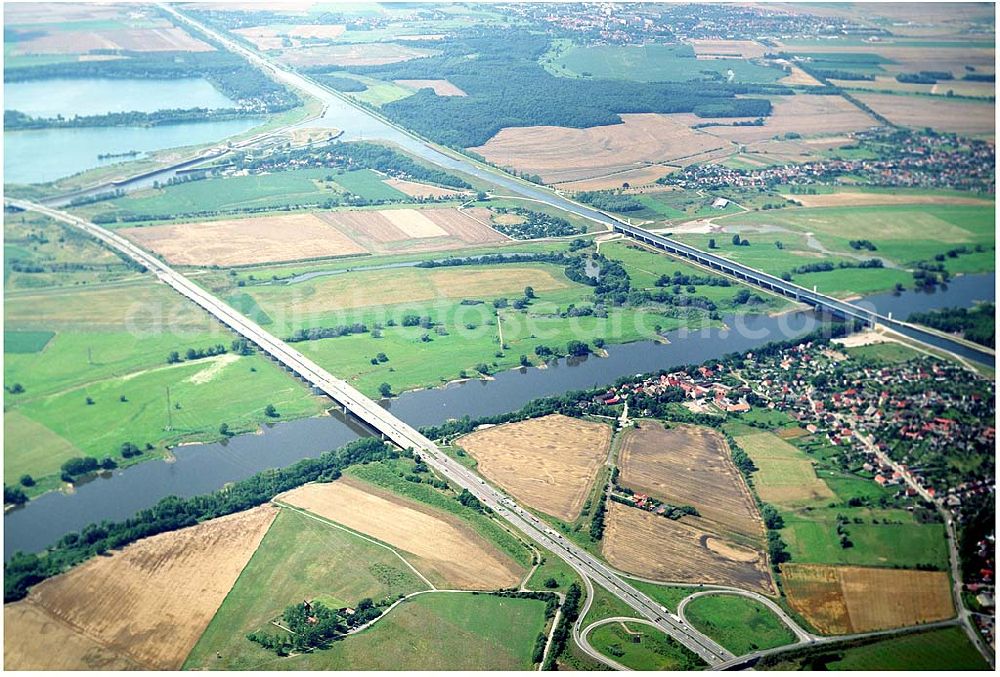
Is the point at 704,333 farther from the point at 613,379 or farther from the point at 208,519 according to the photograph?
the point at 208,519

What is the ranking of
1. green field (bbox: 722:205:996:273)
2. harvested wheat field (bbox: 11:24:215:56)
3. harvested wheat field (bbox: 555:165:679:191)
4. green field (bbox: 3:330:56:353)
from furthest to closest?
harvested wheat field (bbox: 11:24:215:56) < harvested wheat field (bbox: 555:165:679:191) < green field (bbox: 722:205:996:273) < green field (bbox: 3:330:56:353)

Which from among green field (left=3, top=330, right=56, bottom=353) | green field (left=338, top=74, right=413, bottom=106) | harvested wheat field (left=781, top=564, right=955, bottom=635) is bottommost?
harvested wheat field (left=781, top=564, right=955, bottom=635)

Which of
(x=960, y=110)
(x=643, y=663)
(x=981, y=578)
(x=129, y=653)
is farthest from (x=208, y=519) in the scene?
(x=960, y=110)

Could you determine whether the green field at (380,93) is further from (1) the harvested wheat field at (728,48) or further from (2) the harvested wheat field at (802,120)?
(1) the harvested wheat field at (728,48)

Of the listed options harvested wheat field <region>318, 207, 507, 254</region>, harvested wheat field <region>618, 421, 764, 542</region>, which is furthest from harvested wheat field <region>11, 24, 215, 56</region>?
harvested wheat field <region>618, 421, 764, 542</region>

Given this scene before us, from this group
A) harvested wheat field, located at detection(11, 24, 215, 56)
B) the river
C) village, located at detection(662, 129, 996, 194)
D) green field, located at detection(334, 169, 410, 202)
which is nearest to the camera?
the river

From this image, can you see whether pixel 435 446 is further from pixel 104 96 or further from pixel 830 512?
pixel 104 96

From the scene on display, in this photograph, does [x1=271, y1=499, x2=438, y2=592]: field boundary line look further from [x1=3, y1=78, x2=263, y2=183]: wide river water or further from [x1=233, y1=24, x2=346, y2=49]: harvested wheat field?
[x1=233, y1=24, x2=346, y2=49]: harvested wheat field
